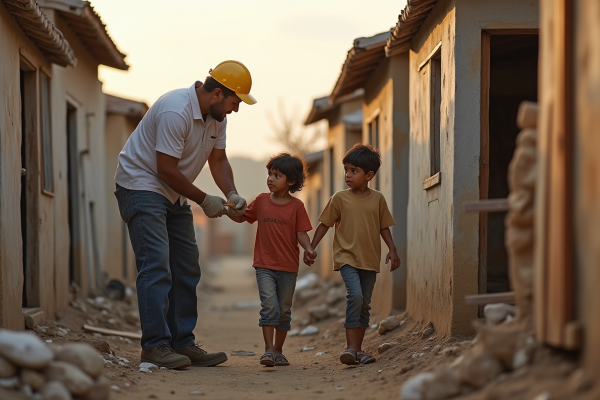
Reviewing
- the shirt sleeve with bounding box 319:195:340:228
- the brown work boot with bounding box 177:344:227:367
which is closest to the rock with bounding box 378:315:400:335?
the shirt sleeve with bounding box 319:195:340:228

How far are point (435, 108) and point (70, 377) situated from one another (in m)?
4.51

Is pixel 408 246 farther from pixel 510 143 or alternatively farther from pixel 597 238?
pixel 597 238

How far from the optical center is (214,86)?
6270 mm

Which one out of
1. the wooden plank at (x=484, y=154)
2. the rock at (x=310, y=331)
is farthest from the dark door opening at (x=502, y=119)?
the wooden plank at (x=484, y=154)

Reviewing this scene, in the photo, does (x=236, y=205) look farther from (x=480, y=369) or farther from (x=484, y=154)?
(x=480, y=369)

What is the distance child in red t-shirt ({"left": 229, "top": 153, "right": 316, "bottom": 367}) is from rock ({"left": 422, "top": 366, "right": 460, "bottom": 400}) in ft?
7.67

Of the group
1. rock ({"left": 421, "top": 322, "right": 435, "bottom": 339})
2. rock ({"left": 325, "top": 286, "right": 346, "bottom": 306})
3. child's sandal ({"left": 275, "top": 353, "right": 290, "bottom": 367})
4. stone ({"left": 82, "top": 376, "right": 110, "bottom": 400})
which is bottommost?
rock ({"left": 325, "top": 286, "right": 346, "bottom": 306})

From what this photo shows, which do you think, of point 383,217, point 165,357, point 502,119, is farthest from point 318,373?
point 502,119

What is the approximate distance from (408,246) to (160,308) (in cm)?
360

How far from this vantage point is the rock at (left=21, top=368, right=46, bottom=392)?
3.99 meters

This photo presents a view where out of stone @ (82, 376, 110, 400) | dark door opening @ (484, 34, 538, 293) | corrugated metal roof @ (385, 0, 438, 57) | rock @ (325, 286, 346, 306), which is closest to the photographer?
stone @ (82, 376, 110, 400)

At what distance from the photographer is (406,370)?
534 centimetres

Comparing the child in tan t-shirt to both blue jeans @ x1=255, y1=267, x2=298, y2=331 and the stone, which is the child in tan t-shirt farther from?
the stone

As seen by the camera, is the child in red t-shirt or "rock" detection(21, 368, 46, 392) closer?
"rock" detection(21, 368, 46, 392)
